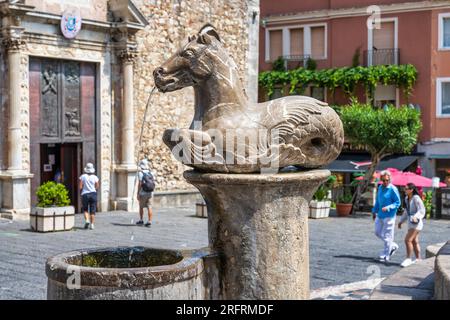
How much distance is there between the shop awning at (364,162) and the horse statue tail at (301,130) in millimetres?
24184

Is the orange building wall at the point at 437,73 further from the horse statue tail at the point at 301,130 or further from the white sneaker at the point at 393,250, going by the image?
the horse statue tail at the point at 301,130

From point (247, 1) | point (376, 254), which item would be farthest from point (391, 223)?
point (247, 1)

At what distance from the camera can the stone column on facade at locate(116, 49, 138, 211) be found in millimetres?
19656

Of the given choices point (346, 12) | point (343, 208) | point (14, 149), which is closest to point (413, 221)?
point (343, 208)

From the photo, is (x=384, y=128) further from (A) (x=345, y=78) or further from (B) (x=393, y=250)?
(A) (x=345, y=78)

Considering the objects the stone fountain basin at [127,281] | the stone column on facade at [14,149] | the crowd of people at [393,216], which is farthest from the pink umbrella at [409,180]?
the stone fountain basin at [127,281]

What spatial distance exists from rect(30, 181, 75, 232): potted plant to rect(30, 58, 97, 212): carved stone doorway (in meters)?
2.78

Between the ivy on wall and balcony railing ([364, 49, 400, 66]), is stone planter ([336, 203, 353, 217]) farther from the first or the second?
balcony railing ([364, 49, 400, 66])

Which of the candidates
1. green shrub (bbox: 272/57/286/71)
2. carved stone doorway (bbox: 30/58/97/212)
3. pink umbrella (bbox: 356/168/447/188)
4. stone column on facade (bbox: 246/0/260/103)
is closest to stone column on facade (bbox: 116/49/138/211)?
carved stone doorway (bbox: 30/58/97/212)

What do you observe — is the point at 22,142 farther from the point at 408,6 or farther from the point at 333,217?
the point at 408,6

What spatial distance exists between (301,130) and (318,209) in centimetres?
1558

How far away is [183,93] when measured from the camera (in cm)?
2209
